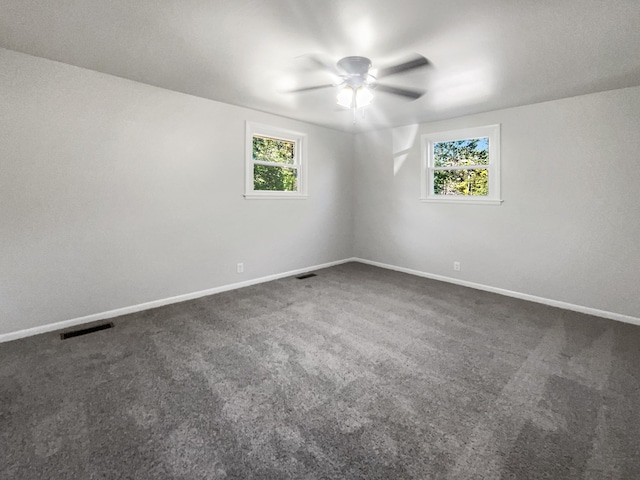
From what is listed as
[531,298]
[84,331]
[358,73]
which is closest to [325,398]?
[84,331]

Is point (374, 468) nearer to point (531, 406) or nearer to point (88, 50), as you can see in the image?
point (531, 406)

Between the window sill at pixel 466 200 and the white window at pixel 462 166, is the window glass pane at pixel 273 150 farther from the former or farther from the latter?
the window sill at pixel 466 200

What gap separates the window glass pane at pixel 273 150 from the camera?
447 cm

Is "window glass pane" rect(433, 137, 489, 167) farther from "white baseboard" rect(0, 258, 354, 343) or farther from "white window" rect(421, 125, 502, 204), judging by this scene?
"white baseboard" rect(0, 258, 354, 343)

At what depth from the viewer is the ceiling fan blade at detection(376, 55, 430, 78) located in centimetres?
263

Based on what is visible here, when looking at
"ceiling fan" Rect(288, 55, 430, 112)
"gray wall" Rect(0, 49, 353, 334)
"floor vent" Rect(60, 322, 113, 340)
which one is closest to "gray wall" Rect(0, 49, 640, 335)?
"gray wall" Rect(0, 49, 353, 334)

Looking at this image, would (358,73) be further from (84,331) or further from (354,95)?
(84,331)

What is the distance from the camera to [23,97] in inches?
104

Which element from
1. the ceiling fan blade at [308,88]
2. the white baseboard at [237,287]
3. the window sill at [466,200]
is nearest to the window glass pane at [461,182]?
the window sill at [466,200]

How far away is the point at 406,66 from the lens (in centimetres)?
273

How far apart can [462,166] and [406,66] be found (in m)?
2.27

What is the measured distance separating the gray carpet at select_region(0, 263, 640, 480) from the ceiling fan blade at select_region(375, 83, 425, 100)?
244cm

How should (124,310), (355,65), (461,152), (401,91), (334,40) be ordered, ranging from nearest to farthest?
(334,40) → (355,65) → (124,310) → (401,91) → (461,152)

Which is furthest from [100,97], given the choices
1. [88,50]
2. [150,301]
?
[150,301]
